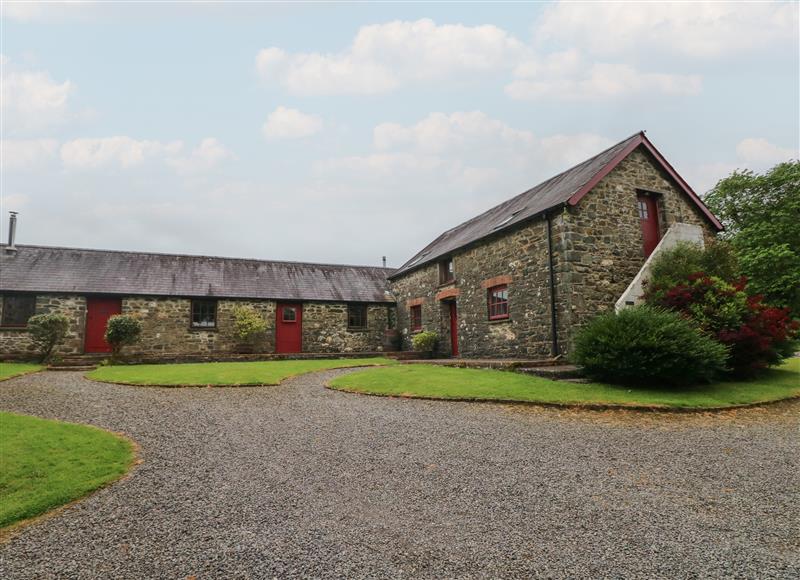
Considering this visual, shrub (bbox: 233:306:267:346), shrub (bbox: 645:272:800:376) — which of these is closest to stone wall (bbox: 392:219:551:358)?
shrub (bbox: 645:272:800:376)

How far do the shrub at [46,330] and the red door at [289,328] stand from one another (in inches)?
329

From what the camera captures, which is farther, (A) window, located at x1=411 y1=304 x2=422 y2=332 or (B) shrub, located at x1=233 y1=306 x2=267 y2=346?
(A) window, located at x1=411 y1=304 x2=422 y2=332

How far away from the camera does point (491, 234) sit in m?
15.7

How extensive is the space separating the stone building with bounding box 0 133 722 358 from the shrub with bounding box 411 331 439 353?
0.31 m

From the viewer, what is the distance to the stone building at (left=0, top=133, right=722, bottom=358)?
43.4 ft

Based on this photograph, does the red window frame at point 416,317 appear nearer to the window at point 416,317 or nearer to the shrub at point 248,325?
the window at point 416,317

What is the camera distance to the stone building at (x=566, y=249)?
12.9 m

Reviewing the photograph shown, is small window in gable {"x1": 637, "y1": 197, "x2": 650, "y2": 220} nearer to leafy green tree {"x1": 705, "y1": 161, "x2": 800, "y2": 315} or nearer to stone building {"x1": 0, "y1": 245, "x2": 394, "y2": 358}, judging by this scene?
leafy green tree {"x1": 705, "y1": 161, "x2": 800, "y2": 315}

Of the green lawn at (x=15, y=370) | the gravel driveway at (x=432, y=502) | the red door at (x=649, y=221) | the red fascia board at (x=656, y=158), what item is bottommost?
the gravel driveway at (x=432, y=502)

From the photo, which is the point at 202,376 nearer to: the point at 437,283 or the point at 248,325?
the point at 248,325

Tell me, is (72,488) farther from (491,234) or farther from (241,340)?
(241,340)

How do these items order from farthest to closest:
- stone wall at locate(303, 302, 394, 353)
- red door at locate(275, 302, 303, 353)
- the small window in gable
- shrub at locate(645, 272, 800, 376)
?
stone wall at locate(303, 302, 394, 353) → red door at locate(275, 302, 303, 353) → the small window in gable → shrub at locate(645, 272, 800, 376)

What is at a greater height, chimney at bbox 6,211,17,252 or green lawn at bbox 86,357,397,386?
chimney at bbox 6,211,17,252

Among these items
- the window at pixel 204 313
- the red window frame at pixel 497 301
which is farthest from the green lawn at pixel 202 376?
the window at pixel 204 313
